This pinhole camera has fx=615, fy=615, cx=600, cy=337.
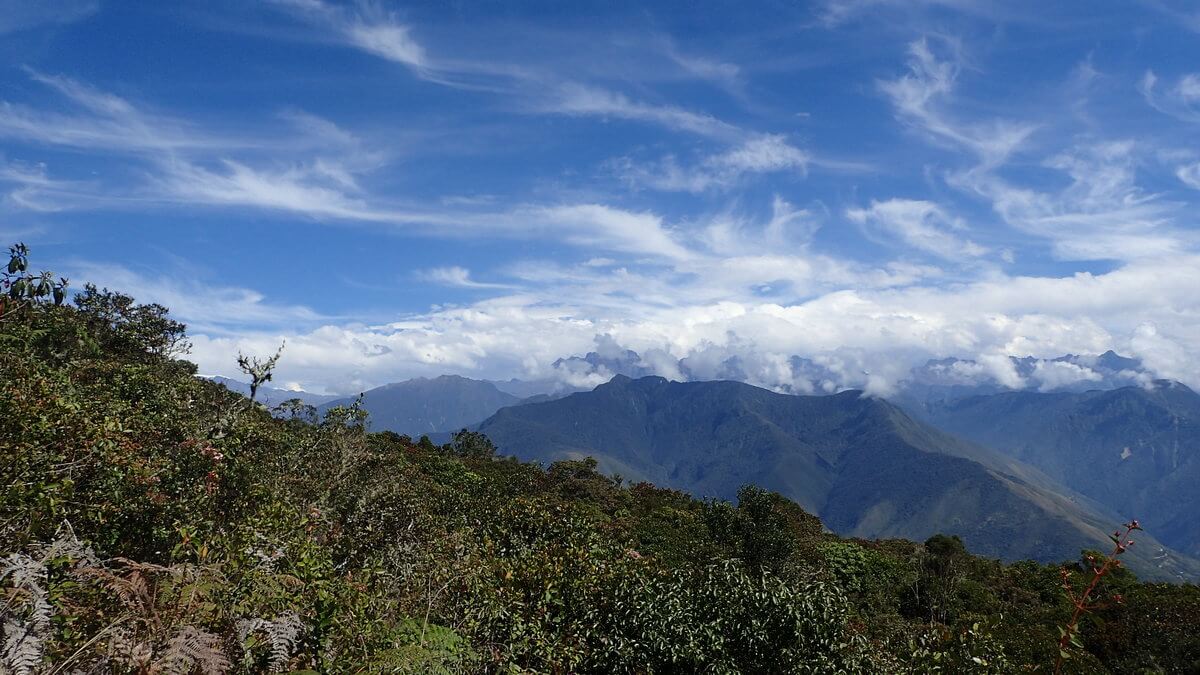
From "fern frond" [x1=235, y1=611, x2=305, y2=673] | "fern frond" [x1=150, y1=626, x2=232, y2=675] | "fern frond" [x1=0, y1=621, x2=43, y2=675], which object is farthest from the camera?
"fern frond" [x1=235, y1=611, x2=305, y2=673]

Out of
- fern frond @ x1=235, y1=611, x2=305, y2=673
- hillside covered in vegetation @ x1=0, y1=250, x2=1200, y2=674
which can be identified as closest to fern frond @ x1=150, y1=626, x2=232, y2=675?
hillside covered in vegetation @ x1=0, y1=250, x2=1200, y2=674

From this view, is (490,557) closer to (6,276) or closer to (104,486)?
(104,486)

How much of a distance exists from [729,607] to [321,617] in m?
9.35

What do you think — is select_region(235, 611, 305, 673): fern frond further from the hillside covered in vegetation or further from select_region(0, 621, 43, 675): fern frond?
select_region(0, 621, 43, 675): fern frond

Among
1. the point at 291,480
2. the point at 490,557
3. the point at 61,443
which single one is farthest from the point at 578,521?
the point at 61,443

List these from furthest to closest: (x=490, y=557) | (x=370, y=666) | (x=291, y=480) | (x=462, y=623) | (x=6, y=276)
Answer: (x=291, y=480) < (x=490, y=557) < (x=462, y=623) < (x=6, y=276) < (x=370, y=666)

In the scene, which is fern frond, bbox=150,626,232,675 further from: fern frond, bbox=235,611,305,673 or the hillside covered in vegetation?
fern frond, bbox=235,611,305,673

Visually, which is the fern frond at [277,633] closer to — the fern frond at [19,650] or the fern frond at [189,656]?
the fern frond at [189,656]

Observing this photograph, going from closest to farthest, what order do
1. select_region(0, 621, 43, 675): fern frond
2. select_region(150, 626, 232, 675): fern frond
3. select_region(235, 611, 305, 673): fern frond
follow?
1. select_region(0, 621, 43, 675): fern frond
2. select_region(150, 626, 232, 675): fern frond
3. select_region(235, 611, 305, 673): fern frond

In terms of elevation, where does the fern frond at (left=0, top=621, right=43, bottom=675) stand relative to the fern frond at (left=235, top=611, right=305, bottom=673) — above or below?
above

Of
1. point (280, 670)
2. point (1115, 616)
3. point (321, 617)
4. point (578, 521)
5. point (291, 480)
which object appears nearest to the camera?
point (280, 670)

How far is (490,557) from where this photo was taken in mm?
20672

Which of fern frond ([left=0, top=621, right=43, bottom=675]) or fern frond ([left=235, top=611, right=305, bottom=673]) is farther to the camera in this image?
fern frond ([left=235, top=611, right=305, bottom=673])

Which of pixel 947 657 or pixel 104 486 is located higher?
pixel 104 486
